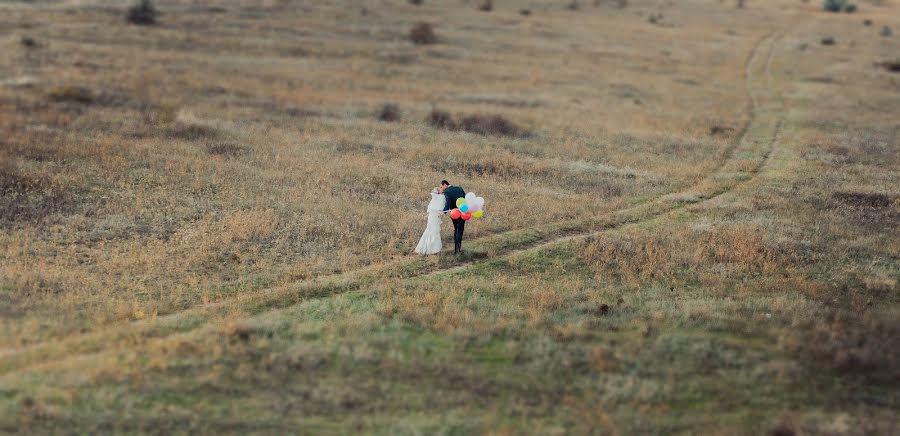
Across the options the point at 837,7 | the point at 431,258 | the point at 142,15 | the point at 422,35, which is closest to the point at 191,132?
the point at 431,258

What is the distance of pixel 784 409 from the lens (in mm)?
12273

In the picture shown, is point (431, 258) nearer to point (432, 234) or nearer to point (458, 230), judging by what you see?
point (432, 234)

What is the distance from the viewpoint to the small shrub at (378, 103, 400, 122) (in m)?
38.3

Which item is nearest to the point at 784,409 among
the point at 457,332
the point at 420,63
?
the point at 457,332

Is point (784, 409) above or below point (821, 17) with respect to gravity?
below

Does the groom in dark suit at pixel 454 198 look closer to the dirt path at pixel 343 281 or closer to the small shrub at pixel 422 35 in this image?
the dirt path at pixel 343 281

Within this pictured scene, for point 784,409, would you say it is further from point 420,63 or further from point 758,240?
point 420,63

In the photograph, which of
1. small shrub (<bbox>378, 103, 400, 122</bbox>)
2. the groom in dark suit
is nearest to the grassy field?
the groom in dark suit

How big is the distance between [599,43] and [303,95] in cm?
3425

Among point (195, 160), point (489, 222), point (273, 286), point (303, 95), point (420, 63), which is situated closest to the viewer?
point (273, 286)

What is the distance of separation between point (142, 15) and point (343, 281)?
169ft

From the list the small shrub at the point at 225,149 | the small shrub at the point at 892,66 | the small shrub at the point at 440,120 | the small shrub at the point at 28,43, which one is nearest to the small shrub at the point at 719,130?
the small shrub at the point at 440,120

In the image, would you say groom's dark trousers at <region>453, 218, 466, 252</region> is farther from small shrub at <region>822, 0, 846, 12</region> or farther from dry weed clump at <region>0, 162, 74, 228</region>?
small shrub at <region>822, 0, 846, 12</region>

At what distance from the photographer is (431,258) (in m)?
19.5
